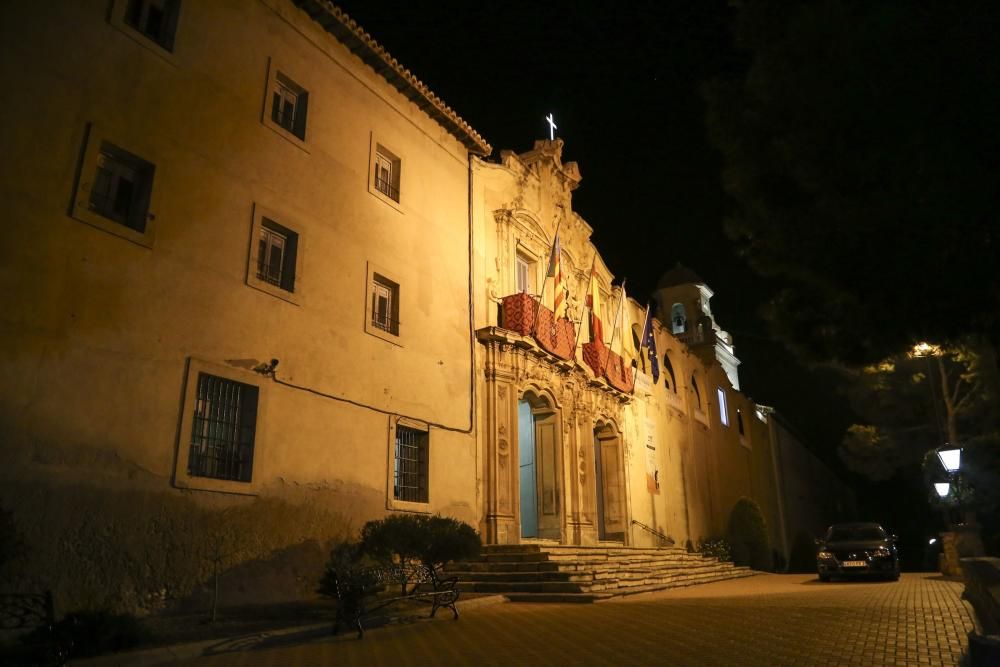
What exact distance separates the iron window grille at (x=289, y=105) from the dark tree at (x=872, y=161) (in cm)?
749

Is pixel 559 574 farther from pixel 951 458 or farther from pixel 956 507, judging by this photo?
pixel 956 507

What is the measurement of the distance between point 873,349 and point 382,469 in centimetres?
799

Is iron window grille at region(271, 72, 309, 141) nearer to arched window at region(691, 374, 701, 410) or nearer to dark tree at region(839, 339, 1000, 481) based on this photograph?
arched window at region(691, 374, 701, 410)

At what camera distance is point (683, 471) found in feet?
85.9

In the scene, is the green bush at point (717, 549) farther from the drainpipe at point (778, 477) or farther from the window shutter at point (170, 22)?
the window shutter at point (170, 22)

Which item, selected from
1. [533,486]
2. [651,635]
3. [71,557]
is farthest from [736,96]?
[533,486]

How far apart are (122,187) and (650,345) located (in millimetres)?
18179

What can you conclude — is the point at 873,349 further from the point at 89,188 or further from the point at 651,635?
the point at 89,188

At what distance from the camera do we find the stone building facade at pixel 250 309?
803 cm

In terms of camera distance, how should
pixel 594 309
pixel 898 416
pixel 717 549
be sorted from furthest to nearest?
pixel 898 416 → pixel 717 549 → pixel 594 309

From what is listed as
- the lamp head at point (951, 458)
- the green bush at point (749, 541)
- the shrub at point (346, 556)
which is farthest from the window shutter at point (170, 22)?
the green bush at point (749, 541)

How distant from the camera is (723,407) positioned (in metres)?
32.5

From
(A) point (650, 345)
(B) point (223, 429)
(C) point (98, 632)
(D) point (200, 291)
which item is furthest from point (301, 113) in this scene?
(A) point (650, 345)

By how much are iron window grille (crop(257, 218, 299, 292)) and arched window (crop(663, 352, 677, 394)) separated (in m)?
18.1
